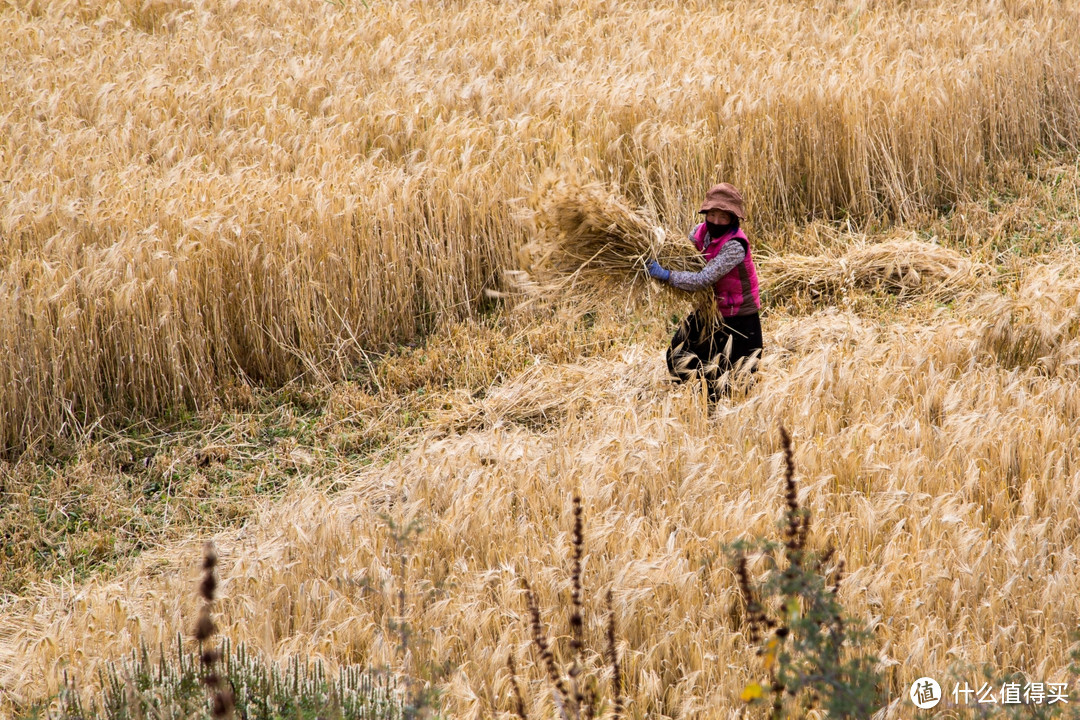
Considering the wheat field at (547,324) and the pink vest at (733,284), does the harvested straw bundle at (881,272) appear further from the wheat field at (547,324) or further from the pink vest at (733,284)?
the pink vest at (733,284)

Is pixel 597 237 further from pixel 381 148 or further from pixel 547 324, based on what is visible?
pixel 381 148

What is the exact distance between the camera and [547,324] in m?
5.75

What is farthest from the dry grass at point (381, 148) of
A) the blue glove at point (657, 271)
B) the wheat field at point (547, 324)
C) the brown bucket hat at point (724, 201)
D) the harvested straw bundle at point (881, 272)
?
the blue glove at point (657, 271)

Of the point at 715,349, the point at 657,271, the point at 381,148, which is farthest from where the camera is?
the point at 381,148

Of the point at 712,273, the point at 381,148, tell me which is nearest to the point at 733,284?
the point at 712,273

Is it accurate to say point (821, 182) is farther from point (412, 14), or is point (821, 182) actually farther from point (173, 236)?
point (412, 14)

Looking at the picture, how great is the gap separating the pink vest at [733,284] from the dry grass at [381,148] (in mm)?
1698

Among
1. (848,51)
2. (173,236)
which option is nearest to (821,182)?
(848,51)

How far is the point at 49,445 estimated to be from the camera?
4.97 metres

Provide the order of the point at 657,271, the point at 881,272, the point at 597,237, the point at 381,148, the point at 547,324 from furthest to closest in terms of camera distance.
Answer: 1. the point at 381,148
2. the point at 881,272
3. the point at 547,324
4. the point at 597,237
5. the point at 657,271

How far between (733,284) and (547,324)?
1.58m

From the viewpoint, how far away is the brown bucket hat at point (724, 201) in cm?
427

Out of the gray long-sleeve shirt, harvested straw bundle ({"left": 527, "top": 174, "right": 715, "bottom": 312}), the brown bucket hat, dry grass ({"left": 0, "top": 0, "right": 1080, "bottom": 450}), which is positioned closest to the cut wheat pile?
harvested straw bundle ({"left": 527, "top": 174, "right": 715, "bottom": 312})

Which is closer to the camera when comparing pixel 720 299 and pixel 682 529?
pixel 682 529
